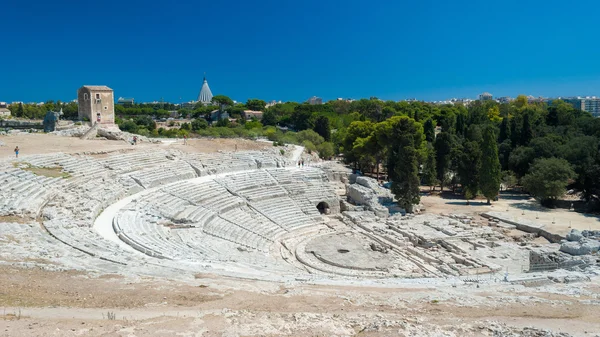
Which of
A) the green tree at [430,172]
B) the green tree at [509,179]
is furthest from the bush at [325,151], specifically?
the green tree at [509,179]

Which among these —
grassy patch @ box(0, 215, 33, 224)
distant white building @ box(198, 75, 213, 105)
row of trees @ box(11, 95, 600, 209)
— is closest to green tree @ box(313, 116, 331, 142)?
row of trees @ box(11, 95, 600, 209)

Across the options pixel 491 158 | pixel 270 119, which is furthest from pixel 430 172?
pixel 270 119

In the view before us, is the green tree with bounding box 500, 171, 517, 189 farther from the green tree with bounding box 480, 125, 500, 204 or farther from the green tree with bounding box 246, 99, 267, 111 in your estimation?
the green tree with bounding box 246, 99, 267, 111

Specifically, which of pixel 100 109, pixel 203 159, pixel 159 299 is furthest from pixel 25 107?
pixel 159 299

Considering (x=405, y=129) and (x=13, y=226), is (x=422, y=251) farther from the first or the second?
(x=13, y=226)

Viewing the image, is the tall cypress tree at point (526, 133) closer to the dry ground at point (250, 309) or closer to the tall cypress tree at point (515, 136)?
the tall cypress tree at point (515, 136)

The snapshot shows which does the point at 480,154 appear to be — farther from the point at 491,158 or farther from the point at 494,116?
the point at 494,116
